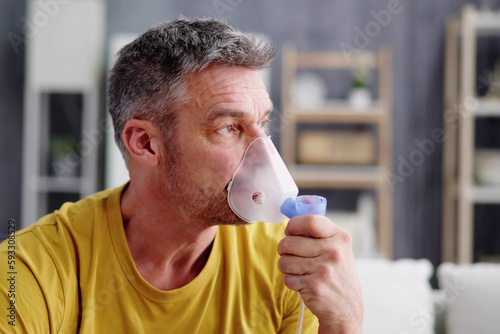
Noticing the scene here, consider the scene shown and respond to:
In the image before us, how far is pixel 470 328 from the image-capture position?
4.74 ft

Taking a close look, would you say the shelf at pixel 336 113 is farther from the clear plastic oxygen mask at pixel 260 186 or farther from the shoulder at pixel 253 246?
the clear plastic oxygen mask at pixel 260 186

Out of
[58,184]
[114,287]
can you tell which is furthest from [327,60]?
[114,287]

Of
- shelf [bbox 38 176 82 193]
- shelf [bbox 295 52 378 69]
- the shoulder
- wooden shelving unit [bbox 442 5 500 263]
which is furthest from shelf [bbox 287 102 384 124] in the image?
the shoulder

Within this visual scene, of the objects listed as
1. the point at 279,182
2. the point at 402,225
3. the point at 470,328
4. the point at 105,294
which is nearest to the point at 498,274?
the point at 470,328

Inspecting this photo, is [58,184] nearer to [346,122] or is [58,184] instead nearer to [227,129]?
[346,122]

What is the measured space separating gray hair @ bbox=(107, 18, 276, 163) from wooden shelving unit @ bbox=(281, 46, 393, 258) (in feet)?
6.67

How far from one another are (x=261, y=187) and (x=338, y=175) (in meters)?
2.19

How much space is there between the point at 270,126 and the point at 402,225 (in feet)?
3.71

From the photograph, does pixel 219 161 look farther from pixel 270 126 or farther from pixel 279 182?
pixel 270 126

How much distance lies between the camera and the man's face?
42.3 inches

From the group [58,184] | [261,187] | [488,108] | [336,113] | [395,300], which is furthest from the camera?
[58,184]

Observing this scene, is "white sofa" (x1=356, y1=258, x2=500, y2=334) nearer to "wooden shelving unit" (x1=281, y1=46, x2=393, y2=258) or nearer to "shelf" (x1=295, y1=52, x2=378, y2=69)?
"wooden shelving unit" (x1=281, y1=46, x2=393, y2=258)

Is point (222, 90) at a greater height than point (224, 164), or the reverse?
point (222, 90)

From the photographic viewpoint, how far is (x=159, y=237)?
1.18 metres
